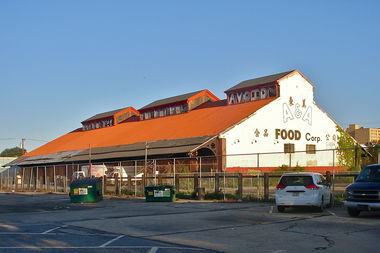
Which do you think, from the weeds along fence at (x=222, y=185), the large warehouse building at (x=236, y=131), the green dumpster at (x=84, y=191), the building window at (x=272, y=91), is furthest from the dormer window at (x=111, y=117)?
the green dumpster at (x=84, y=191)

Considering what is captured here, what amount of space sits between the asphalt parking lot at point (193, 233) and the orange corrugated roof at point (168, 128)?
95.4 feet

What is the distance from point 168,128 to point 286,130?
1366 centimetres

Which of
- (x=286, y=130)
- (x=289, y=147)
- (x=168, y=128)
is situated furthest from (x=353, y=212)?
(x=168, y=128)

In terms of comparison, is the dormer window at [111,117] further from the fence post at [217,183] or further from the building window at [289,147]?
the fence post at [217,183]

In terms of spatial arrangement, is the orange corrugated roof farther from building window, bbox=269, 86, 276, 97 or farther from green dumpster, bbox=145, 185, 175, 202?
green dumpster, bbox=145, 185, 175, 202

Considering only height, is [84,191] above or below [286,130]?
below

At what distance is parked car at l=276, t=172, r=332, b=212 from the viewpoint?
62.2 ft

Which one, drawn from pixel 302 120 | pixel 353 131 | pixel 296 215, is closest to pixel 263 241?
pixel 296 215

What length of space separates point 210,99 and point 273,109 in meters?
15.9

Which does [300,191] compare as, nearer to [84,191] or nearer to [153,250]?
[153,250]

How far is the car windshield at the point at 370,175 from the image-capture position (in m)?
17.0

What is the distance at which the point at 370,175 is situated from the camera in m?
17.3

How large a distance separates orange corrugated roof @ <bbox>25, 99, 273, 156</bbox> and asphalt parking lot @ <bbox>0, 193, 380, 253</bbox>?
29.1m

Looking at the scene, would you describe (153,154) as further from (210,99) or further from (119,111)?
(119,111)
